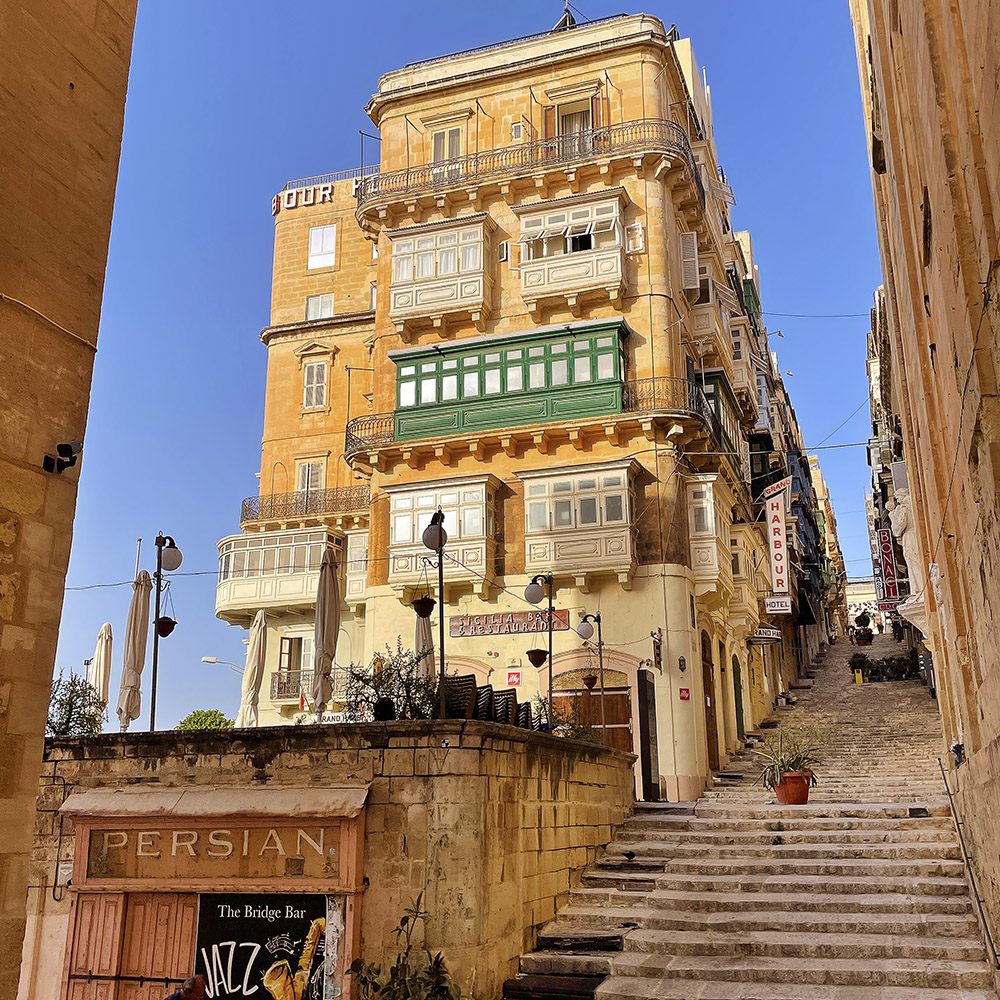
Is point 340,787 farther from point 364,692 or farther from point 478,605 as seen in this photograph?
point 478,605

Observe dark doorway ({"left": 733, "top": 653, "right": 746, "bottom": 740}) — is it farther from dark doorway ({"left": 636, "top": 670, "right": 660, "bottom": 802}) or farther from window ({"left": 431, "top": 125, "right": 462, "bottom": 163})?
window ({"left": 431, "top": 125, "right": 462, "bottom": 163})

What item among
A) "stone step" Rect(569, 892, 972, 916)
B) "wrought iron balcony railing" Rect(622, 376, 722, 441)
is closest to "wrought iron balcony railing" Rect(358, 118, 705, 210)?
"wrought iron balcony railing" Rect(622, 376, 722, 441)

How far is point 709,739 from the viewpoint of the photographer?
84.8ft

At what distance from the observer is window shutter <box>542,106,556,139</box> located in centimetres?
2870

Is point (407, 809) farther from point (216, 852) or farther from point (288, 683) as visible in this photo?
point (288, 683)

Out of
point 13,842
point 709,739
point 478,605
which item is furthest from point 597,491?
point 13,842

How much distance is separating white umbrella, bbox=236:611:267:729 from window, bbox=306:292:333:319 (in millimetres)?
21000

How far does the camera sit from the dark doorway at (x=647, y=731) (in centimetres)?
2292

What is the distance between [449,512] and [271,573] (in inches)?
316

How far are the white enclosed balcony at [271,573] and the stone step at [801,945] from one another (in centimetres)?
2078

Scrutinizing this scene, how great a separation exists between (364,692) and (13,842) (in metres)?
6.08

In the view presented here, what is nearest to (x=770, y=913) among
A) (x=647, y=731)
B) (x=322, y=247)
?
(x=647, y=731)

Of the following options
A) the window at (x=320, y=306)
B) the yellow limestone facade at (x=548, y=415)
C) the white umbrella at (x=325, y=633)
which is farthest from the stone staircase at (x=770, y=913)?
the window at (x=320, y=306)

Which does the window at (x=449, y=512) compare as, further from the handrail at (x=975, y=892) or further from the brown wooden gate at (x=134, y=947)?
the brown wooden gate at (x=134, y=947)
